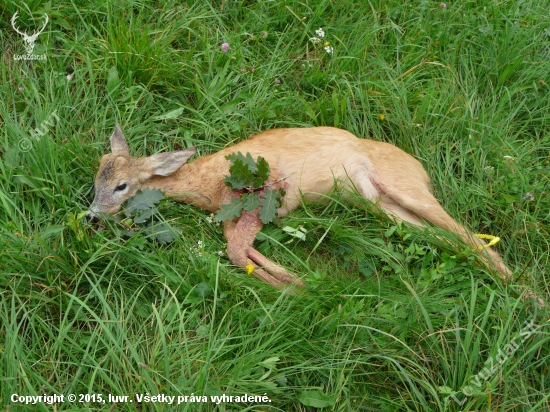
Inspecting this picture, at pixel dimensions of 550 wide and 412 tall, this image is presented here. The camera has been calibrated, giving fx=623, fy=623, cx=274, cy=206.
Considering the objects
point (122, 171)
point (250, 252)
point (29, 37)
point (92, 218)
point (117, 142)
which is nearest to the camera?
point (92, 218)

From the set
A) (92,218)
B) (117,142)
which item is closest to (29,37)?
(117,142)

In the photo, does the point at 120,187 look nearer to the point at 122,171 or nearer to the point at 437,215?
the point at 122,171

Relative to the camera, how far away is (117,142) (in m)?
4.87

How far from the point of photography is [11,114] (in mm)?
5008

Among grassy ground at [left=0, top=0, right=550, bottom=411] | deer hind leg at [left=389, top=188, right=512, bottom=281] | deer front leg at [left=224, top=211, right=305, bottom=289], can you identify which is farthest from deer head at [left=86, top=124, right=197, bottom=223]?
deer hind leg at [left=389, top=188, right=512, bottom=281]

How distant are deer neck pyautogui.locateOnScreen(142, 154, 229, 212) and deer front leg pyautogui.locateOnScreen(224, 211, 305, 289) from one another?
11.5 inches

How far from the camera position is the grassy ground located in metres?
3.62

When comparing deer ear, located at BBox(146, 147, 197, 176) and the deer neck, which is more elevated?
deer ear, located at BBox(146, 147, 197, 176)

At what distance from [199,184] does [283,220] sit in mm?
745

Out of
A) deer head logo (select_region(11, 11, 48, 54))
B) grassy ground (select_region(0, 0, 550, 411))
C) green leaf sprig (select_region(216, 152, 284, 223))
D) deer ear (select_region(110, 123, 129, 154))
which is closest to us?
grassy ground (select_region(0, 0, 550, 411))

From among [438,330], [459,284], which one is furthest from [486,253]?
[438,330]

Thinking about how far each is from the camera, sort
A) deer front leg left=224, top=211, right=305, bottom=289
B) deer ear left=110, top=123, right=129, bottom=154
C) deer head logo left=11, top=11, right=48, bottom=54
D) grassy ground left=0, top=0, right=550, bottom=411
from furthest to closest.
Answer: deer head logo left=11, top=11, right=48, bottom=54 → deer ear left=110, top=123, right=129, bottom=154 → deer front leg left=224, top=211, right=305, bottom=289 → grassy ground left=0, top=0, right=550, bottom=411

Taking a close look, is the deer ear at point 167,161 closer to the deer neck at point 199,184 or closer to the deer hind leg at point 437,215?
the deer neck at point 199,184

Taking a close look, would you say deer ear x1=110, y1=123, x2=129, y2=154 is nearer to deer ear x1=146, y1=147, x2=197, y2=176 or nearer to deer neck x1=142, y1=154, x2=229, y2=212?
deer ear x1=146, y1=147, x2=197, y2=176
